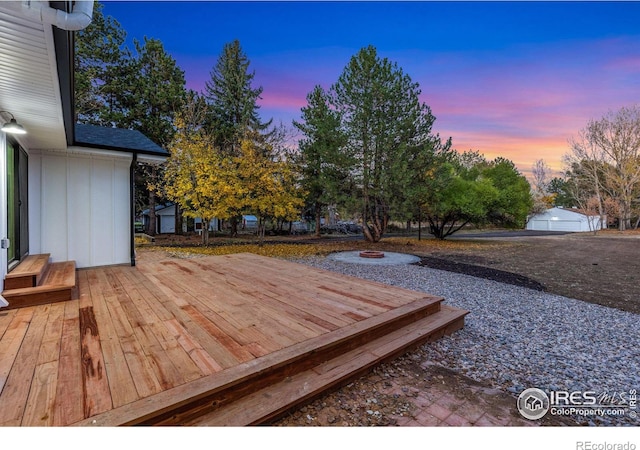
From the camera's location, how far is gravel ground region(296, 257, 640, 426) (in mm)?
2221

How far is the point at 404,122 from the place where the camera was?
36.4 feet

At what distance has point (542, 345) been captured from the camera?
2.88m

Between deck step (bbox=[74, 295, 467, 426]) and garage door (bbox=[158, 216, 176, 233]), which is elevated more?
garage door (bbox=[158, 216, 176, 233])

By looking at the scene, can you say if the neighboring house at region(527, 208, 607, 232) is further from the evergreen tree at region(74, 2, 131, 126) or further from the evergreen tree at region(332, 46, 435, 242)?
the evergreen tree at region(74, 2, 131, 126)

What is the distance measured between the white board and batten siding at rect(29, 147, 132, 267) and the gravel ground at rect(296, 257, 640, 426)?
5.14 m

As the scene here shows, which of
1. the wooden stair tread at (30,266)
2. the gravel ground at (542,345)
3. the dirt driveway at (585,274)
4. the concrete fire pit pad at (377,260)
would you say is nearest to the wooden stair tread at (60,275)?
the wooden stair tread at (30,266)

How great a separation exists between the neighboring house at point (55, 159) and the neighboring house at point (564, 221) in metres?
35.9

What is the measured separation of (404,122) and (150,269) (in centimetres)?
1013

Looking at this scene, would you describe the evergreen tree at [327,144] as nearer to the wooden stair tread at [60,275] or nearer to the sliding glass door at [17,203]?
the wooden stair tread at [60,275]

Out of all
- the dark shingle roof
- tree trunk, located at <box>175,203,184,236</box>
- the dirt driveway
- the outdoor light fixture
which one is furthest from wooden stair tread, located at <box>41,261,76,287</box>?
tree trunk, located at <box>175,203,184,236</box>

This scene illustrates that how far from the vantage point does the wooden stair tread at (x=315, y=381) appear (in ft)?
5.07

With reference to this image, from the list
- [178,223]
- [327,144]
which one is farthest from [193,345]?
[178,223]

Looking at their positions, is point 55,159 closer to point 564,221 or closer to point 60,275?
point 60,275

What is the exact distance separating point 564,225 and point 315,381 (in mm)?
37095
